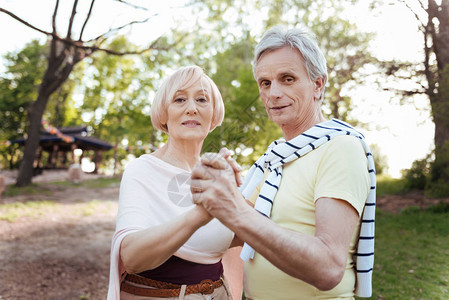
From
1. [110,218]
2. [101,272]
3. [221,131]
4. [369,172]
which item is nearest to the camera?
[369,172]

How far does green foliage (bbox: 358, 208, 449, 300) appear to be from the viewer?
18.7 ft

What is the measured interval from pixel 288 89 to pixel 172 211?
85 cm

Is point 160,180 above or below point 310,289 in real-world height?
above

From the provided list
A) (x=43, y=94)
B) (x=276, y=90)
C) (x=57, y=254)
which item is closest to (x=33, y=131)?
(x=43, y=94)

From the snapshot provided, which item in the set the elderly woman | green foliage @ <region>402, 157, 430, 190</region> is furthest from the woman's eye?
green foliage @ <region>402, 157, 430, 190</region>

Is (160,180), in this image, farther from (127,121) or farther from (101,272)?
(127,121)

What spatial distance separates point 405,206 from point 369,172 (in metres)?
11.4

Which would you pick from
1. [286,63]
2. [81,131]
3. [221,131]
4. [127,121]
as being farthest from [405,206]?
[81,131]

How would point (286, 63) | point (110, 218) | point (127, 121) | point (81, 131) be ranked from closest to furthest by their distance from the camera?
point (286, 63) < point (110, 218) < point (127, 121) < point (81, 131)

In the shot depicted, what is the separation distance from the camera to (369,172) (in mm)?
1517

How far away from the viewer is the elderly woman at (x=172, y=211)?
5.08 ft

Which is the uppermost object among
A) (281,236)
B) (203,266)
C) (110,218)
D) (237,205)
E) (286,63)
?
(286,63)

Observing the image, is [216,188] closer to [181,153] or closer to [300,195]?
[300,195]

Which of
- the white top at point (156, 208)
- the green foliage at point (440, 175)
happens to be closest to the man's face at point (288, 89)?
the white top at point (156, 208)
